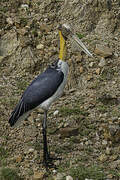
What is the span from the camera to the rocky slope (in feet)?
19.2

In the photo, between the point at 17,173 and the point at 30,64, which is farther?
the point at 30,64

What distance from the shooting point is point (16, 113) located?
225 inches

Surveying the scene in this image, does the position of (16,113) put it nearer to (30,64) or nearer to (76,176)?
(76,176)

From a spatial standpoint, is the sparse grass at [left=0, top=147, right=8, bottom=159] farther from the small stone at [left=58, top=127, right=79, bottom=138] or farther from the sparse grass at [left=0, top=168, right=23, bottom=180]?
the small stone at [left=58, top=127, right=79, bottom=138]

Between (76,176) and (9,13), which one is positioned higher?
(9,13)

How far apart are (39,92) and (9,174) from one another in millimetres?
1355

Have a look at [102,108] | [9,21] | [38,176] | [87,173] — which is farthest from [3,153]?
[9,21]

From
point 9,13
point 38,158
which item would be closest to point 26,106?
point 38,158

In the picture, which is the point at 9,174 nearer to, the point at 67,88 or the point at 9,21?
the point at 67,88

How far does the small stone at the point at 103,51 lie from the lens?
8070 millimetres

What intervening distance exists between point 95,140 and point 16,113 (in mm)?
1582

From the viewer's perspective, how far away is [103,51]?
8125 mm

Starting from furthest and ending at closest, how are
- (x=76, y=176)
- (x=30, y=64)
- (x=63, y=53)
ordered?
(x=30, y=64) → (x=63, y=53) → (x=76, y=176)

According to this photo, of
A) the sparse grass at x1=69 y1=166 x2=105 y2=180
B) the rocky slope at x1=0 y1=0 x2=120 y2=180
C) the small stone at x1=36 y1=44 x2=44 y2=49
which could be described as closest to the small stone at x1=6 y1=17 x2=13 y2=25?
the rocky slope at x1=0 y1=0 x2=120 y2=180
